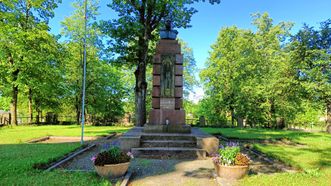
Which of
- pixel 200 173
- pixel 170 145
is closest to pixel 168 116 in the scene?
pixel 170 145

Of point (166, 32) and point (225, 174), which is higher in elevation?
point (166, 32)

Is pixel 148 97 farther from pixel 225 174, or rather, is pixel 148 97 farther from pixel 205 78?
pixel 225 174

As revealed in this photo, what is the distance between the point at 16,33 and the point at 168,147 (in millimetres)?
19305

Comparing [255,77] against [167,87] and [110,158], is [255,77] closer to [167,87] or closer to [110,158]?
[167,87]

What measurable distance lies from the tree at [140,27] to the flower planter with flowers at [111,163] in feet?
38.1

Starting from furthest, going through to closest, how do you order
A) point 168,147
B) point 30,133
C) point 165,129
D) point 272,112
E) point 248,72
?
point 248,72
point 272,112
point 30,133
point 165,129
point 168,147

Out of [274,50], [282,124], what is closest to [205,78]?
[274,50]

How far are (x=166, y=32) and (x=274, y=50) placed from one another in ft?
70.1

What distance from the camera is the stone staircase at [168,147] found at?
8.82 metres

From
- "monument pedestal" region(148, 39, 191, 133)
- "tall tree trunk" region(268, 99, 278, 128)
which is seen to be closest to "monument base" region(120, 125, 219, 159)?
"monument pedestal" region(148, 39, 191, 133)

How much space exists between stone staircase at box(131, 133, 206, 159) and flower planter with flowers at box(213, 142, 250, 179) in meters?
2.98

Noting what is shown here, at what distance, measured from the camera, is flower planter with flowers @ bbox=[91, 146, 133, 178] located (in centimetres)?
569

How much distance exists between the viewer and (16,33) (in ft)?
69.9

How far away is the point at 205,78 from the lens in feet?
107
